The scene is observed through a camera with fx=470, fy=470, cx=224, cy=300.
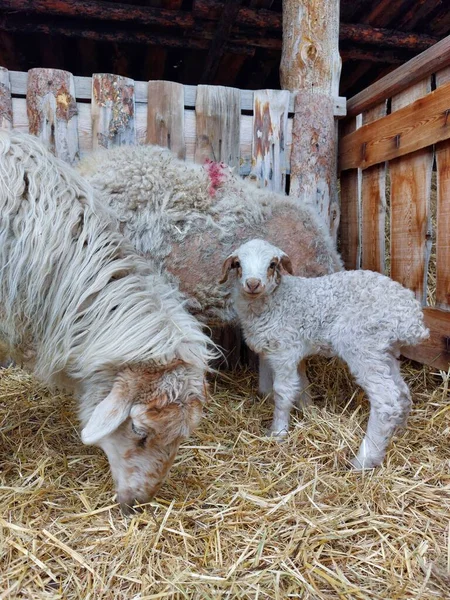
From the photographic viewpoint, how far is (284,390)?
2.86 m

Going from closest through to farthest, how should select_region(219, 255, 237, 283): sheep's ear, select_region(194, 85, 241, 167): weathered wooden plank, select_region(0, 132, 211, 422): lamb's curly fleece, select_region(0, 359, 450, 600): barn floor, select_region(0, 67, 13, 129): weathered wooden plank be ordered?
select_region(0, 359, 450, 600): barn floor
select_region(0, 132, 211, 422): lamb's curly fleece
select_region(219, 255, 237, 283): sheep's ear
select_region(0, 67, 13, 129): weathered wooden plank
select_region(194, 85, 241, 167): weathered wooden plank

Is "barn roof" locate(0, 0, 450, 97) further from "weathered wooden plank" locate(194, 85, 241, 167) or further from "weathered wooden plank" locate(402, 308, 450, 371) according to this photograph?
"weathered wooden plank" locate(402, 308, 450, 371)

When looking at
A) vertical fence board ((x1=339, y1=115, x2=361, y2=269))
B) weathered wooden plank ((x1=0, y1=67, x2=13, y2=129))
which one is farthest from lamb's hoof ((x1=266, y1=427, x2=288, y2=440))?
weathered wooden plank ((x1=0, y1=67, x2=13, y2=129))

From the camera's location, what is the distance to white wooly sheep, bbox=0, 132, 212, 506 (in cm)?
200

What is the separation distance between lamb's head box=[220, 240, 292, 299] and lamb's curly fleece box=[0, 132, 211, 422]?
506 mm

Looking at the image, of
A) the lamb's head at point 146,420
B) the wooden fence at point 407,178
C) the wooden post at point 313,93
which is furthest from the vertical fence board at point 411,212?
the lamb's head at point 146,420

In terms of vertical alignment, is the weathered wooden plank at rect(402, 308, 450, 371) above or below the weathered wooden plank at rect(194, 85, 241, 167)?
below

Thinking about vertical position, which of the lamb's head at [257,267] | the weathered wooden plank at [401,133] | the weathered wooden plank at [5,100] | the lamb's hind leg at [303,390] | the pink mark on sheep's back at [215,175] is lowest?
the lamb's hind leg at [303,390]

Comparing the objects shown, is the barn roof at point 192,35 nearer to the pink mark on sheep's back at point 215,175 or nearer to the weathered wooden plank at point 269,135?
the weathered wooden plank at point 269,135

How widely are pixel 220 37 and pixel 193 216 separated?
437 centimetres

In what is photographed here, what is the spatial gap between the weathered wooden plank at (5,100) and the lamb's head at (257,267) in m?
2.00

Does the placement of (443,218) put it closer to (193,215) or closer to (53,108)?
(193,215)

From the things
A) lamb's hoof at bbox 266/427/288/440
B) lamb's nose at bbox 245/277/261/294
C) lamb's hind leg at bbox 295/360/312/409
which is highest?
lamb's nose at bbox 245/277/261/294

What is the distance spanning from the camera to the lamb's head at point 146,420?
194 centimetres
